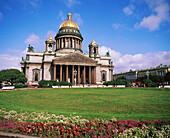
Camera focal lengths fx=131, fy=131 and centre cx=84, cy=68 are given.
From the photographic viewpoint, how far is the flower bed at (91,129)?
20.5ft

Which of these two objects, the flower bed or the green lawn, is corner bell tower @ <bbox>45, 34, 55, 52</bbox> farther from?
the flower bed

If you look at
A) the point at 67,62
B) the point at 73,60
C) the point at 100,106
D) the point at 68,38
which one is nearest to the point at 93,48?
the point at 68,38

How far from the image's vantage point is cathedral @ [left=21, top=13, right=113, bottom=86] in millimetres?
50906

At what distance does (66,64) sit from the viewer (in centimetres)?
5031

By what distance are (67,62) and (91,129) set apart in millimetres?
44868

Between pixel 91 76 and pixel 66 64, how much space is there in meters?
12.4

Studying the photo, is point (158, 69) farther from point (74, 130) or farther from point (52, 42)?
point (74, 130)

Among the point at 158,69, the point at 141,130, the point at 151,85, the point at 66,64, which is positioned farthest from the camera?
the point at 158,69

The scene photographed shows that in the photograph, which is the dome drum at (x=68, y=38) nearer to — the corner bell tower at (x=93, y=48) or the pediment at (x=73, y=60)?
the corner bell tower at (x=93, y=48)

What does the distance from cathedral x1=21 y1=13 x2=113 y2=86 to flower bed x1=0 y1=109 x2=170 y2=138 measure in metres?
36.7

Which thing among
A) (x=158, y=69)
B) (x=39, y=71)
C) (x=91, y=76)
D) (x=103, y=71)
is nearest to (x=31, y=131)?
(x=91, y=76)

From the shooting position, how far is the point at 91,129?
6543mm

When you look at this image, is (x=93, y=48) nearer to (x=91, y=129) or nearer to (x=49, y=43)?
(x=49, y=43)

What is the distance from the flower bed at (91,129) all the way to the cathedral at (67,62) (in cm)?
3674
